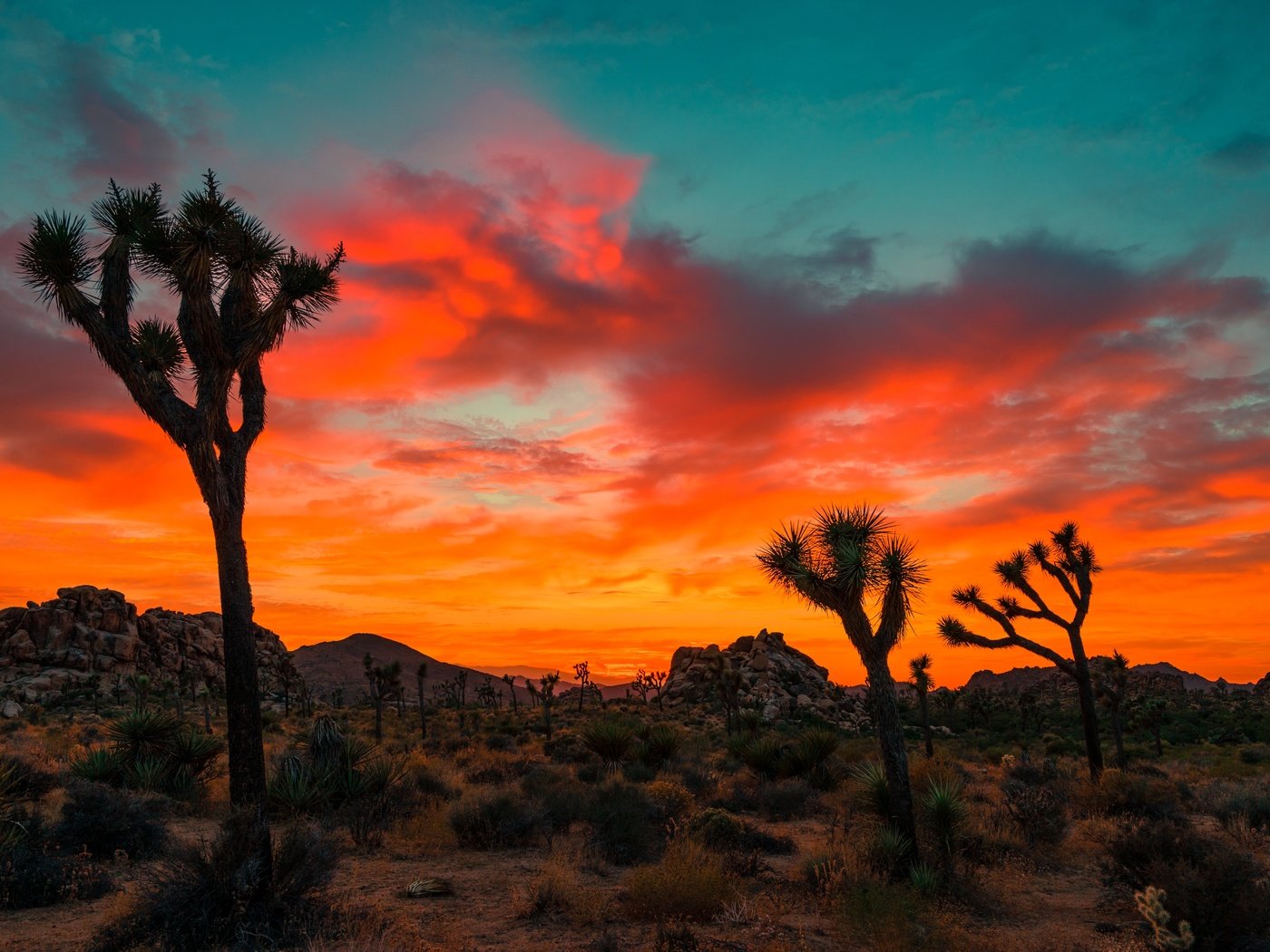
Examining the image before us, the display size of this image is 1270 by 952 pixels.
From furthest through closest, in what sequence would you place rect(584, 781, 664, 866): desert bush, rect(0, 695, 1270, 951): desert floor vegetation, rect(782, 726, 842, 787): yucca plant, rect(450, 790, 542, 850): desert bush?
1. rect(782, 726, 842, 787): yucca plant
2. rect(450, 790, 542, 850): desert bush
3. rect(584, 781, 664, 866): desert bush
4. rect(0, 695, 1270, 951): desert floor vegetation

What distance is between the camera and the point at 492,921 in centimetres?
955

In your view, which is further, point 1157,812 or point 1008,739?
A: point 1008,739

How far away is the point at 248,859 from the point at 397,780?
933 centimetres

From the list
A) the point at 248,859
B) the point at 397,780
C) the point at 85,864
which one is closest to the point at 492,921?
the point at 248,859

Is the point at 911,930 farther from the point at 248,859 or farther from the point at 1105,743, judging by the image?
the point at 1105,743

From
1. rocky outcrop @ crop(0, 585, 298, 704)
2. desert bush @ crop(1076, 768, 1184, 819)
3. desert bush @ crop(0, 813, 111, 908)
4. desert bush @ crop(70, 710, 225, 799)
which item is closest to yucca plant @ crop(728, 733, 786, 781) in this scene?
desert bush @ crop(1076, 768, 1184, 819)

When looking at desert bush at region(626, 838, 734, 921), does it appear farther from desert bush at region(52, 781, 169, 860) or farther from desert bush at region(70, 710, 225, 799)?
desert bush at region(70, 710, 225, 799)

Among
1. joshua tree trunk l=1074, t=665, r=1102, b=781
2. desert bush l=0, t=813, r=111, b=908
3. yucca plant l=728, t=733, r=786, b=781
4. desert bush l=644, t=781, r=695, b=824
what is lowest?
desert bush l=0, t=813, r=111, b=908

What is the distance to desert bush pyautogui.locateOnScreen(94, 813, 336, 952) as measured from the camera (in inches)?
307

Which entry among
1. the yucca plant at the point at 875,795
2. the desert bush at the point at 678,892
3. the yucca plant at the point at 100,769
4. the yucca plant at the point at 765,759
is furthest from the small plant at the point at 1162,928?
the yucca plant at the point at 100,769

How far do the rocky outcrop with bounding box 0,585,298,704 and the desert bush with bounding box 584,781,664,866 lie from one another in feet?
215

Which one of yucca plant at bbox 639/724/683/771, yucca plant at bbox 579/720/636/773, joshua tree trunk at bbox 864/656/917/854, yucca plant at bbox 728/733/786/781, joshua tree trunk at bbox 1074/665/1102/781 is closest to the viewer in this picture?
joshua tree trunk at bbox 864/656/917/854

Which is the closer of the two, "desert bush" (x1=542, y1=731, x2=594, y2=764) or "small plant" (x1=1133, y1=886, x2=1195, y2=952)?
"small plant" (x1=1133, y1=886, x2=1195, y2=952)

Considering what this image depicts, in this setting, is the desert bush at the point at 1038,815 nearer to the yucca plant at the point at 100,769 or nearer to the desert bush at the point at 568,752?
the desert bush at the point at 568,752
